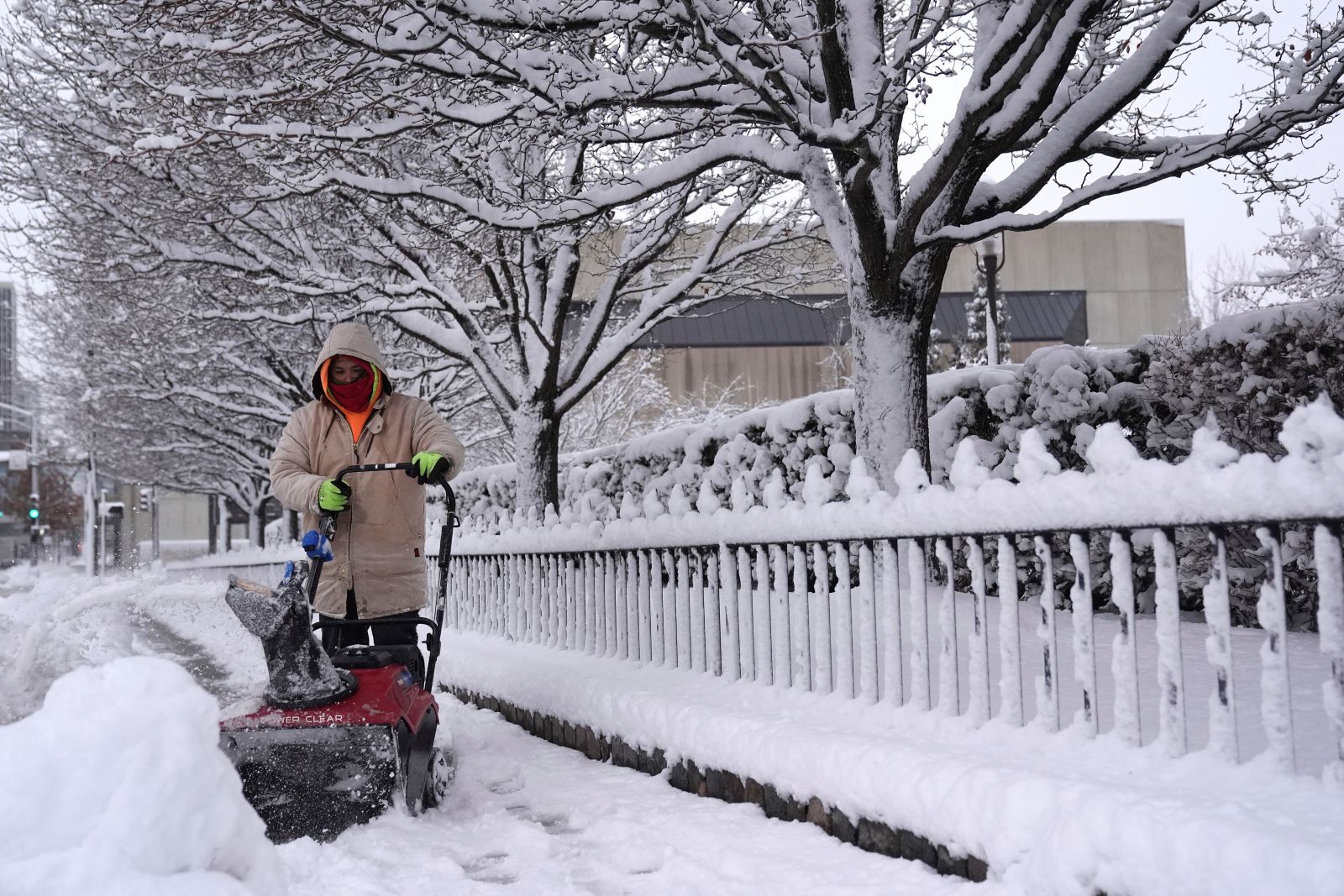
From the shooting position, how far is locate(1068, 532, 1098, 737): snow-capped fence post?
3.58m

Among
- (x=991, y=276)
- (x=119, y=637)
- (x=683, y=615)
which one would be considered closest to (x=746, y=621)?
(x=683, y=615)

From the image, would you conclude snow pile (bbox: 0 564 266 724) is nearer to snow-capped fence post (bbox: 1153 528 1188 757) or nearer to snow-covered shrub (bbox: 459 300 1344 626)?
snow-capped fence post (bbox: 1153 528 1188 757)

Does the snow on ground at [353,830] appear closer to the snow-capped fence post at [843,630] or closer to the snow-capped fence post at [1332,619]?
the snow-capped fence post at [843,630]

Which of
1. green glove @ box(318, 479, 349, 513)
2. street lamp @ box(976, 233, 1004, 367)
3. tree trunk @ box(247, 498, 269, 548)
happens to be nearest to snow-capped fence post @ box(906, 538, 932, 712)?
green glove @ box(318, 479, 349, 513)

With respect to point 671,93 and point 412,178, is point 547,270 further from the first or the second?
point 671,93

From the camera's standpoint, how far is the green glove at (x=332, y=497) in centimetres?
488

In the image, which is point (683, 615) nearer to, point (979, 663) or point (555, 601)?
point (555, 601)

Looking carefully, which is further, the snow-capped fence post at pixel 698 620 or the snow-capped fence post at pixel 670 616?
the snow-capped fence post at pixel 670 616

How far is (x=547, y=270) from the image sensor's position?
498 inches

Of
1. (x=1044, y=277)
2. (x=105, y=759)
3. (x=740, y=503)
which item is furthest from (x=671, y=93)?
(x=1044, y=277)

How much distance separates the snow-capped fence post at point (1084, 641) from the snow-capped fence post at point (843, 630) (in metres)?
1.24

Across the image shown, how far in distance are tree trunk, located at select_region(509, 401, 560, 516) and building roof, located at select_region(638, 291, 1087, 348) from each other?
→ 36072 millimetres

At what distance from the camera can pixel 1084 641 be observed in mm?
3619

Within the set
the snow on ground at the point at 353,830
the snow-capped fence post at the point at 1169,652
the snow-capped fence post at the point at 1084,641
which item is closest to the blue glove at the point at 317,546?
the snow on ground at the point at 353,830
